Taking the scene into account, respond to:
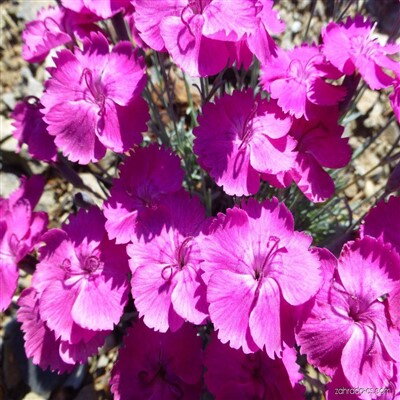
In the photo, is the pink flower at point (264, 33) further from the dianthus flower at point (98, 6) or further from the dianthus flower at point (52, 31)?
the dianthus flower at point (52, 31)

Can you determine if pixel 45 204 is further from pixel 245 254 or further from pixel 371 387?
pixel 371 387

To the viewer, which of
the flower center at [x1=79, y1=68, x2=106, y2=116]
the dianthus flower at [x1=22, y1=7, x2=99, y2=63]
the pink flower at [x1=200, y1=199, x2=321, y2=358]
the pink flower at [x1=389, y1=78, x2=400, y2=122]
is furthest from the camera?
the dianthus flower at [x1=22, y1=7, x2=99, y2=63]

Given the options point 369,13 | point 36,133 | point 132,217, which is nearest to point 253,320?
point 132,217

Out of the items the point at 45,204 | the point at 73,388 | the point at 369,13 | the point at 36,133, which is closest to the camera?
the point at 36,133

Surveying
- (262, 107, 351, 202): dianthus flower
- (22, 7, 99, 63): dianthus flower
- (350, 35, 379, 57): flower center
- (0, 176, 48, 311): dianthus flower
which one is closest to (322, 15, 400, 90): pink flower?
(350, 35, 379, 57): flower center

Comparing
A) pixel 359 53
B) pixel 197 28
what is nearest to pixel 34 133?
pixel 197 28

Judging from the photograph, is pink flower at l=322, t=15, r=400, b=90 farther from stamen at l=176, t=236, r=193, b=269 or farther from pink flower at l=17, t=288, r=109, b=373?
pink flower at l=17, t=288, r=109, b=373
